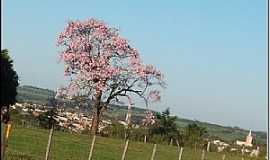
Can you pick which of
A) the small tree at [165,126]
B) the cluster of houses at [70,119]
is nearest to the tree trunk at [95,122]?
the cluster of houses at [70,119]

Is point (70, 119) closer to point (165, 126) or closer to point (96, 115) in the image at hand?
point (96, 115)

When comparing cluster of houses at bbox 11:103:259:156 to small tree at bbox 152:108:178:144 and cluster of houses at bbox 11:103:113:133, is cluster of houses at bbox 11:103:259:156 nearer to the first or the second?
cluster of houses at bbox 11:103:113:133

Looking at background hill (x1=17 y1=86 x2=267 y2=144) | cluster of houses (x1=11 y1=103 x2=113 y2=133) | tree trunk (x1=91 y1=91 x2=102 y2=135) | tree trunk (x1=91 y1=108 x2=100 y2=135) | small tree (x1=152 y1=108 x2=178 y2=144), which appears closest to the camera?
tree trunk (x1=91 y1=91 x2=102 y2=135)

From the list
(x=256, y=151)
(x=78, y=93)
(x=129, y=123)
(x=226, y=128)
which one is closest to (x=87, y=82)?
(x=78, y=93)

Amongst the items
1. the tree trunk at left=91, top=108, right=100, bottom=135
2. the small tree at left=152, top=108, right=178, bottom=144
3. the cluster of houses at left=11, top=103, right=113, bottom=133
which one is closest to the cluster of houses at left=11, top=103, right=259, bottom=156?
the cluster of houses at left=11, top=103, right=113, bottom=133

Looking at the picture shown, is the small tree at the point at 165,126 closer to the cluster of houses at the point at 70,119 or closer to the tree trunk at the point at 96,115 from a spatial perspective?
the cluster of houses at the point at 70,119

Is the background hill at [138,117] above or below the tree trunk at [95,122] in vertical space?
above

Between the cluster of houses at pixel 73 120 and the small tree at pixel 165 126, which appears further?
the small tree at pixel 165 126

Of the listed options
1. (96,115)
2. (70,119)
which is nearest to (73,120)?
(70,119)

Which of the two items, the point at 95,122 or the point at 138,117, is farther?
the point at 138,117

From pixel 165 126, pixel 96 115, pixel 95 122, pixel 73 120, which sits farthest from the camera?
pixel 165 126

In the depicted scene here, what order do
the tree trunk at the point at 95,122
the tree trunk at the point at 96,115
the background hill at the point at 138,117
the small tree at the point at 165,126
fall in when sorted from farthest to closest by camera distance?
the background hill at the point at 138,117
the small tree at the point at 165,126
the tree trunk at the point at 95,122
the tree trunk at the point at 96,115

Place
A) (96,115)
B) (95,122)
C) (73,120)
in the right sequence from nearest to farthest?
(95,122) < (96,115) < (73,120)

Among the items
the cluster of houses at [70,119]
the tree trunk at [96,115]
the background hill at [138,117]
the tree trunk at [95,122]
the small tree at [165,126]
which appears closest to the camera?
the tree trunk at [96,115]
